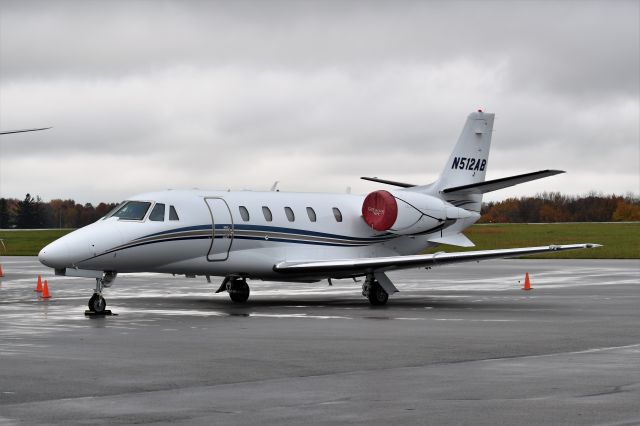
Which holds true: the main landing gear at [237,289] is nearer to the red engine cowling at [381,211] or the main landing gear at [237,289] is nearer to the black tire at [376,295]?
the black tire at [376,295]

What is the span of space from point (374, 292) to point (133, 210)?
6.18 meters

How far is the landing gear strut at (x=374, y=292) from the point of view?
27.8 m

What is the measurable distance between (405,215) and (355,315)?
6.78 metres

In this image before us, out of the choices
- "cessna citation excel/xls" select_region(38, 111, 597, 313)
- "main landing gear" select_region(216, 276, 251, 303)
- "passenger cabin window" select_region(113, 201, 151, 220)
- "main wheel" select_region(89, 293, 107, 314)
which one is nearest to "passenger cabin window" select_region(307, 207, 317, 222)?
"cessna citation excel/xls" select_region(38, 111, 597, 313)

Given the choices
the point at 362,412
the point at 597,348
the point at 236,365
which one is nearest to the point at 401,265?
the point at 597,348

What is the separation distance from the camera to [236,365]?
48.4ft

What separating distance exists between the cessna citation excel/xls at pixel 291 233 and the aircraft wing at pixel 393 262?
0.09 feet

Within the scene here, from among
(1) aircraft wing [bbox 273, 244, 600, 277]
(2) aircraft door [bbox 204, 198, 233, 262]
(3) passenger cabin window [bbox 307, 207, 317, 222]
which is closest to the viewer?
(1) aircraft wing [bbox 273, 244, 600, 277]

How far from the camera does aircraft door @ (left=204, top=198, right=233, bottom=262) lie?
26.9m

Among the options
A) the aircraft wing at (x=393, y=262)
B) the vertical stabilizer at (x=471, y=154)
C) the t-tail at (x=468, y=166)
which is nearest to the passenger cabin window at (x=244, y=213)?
the aircraft wing at (x=393, y=262)

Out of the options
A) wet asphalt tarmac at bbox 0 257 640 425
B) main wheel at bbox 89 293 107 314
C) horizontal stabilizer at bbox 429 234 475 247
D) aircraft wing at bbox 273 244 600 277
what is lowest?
wet asphalt tarmac at bbox 0 257 640 425

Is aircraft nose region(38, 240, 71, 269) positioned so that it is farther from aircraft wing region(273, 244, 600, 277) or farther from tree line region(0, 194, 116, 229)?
tree line region(0, 194, 116, 229)

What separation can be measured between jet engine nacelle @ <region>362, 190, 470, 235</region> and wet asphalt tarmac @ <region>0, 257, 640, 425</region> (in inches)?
79.9

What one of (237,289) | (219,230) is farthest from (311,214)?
(219,230)
